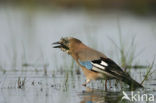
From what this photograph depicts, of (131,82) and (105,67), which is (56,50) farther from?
(131,82)

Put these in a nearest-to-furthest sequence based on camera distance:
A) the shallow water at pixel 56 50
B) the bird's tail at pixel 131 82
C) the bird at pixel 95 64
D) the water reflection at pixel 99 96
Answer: the water reflection at pixel 99 96, the shallow water at pixel 56 50, the bird's tail at pixel 131 82, the bird at pixel 95 64

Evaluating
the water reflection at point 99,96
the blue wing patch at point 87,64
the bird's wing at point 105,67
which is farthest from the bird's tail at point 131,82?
the blue wing patch at point 87,64

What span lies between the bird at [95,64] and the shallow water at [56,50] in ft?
0.83

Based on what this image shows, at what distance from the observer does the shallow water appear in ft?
32.0

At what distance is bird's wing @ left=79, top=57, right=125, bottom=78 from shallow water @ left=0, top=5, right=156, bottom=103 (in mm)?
331

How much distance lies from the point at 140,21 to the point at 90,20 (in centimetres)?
204

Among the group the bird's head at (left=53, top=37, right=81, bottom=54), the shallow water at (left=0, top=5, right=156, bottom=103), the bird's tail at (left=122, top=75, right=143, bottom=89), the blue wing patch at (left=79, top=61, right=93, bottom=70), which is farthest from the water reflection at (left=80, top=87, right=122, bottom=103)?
the bird's head at (left=53, top=37, right=81, bottom=54)

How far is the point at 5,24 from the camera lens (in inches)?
756

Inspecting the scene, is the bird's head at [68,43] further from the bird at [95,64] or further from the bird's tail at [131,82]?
the bird's tail at [131,82]

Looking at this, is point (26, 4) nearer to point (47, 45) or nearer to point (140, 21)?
point (140, 21)

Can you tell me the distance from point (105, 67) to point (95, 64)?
1.30 ft

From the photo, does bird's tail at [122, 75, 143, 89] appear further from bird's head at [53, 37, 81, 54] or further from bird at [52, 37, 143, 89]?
bird's head at [53, 37, 81, 54]

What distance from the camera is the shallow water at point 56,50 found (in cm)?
975

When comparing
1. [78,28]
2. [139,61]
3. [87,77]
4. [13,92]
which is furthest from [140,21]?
[13,92]
